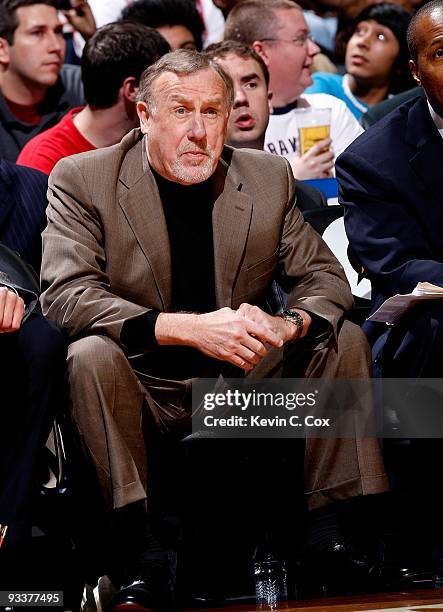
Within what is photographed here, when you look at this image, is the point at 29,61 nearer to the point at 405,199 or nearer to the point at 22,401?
the point at 405,199

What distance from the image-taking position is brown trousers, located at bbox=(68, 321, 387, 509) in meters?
2.61

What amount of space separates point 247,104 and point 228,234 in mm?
1232

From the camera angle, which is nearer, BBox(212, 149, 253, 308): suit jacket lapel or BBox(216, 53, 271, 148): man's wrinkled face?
BBox(212, 149, 253, 308): suit jacket lapel

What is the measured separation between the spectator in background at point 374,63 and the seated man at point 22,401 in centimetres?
297

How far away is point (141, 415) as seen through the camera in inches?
107

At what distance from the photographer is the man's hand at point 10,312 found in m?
2.61

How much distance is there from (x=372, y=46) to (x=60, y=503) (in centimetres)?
332

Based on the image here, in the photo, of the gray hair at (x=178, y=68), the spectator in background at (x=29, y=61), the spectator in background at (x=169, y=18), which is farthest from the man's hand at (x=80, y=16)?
the gray hair at (x=178, y=68)

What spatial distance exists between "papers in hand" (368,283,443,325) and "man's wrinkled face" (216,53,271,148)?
52.0 inches

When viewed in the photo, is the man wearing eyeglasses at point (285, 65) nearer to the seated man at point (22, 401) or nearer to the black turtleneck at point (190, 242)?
the black turtleneck at point (190, 242)

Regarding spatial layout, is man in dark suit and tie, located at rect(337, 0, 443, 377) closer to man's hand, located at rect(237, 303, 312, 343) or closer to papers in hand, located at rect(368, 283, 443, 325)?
papers in hand, located at rect(368, 283, 443, 325)

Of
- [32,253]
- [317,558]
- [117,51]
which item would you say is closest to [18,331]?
[32,253]

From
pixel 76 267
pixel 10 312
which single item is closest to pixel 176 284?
pixel 76 267

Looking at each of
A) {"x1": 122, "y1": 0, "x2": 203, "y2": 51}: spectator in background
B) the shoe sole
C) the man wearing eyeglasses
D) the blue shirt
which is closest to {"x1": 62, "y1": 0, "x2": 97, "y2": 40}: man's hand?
{"x1": 122, "y1": 0, "x2": 203, "y2": 51}: spectator in background
